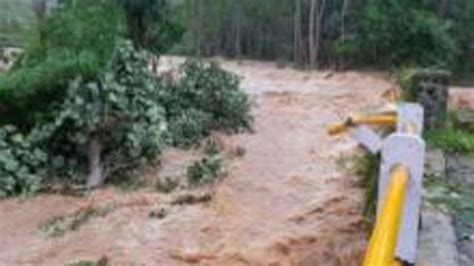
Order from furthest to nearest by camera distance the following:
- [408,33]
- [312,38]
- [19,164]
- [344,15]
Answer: [312,38] < [344,15] < [408,33] < [19,164]

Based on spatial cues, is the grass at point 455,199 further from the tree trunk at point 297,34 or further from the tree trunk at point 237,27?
the tree trunk at point 237,27

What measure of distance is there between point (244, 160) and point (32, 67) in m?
2.51

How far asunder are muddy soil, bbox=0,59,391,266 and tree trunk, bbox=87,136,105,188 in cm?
20

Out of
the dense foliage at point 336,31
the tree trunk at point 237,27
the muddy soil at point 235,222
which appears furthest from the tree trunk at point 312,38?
the muddy soil at point 235,222

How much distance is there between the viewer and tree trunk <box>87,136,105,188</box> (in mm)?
9328

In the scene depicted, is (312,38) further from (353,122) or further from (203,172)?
(353,122)

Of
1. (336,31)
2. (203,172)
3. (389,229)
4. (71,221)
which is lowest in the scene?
(71,221)

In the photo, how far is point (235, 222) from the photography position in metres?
7.83

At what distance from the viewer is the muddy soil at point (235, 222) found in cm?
689

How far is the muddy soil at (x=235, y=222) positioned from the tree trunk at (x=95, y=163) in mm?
197

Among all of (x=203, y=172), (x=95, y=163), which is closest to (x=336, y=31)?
(x=203, y=172)

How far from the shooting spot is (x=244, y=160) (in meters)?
10.5

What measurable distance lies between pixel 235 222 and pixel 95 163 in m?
2.14

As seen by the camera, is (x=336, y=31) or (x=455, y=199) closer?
(x=455, y=199)
